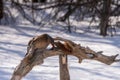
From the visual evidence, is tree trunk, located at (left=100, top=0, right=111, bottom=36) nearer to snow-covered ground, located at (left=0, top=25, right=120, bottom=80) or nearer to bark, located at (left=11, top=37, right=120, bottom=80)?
snow-covered ground, located at (left=0, top=25, right=120, bottom=80)

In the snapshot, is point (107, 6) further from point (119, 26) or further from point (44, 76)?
point (44, 76)

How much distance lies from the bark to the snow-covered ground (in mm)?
2050

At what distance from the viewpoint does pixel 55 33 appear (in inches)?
437

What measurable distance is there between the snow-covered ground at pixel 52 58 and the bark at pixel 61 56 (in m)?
2.05

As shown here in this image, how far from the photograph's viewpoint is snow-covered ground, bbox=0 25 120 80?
22.0ft

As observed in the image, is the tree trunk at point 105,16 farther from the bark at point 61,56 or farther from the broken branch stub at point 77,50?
the broken branch stub at point 77,50

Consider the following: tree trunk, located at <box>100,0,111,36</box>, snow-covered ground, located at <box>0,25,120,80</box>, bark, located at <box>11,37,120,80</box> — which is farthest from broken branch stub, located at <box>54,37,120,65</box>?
tree trunk, located at <box>100,0,111,36</box>

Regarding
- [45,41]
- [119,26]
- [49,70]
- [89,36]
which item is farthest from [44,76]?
[119,26]

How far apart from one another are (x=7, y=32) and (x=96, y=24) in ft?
9.69

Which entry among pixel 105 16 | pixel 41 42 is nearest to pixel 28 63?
pixel 41 42

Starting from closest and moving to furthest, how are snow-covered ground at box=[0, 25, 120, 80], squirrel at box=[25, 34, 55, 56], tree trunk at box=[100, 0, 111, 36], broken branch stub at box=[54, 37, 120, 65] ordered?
squirrel at box=[25, 34, 55, 56]
broken branch stub at box=[54, 37, 120, 65]
snow-covered ground at box=[0, 25, 120, 80]
tree trunk at box=[100, 0, 111, 36]

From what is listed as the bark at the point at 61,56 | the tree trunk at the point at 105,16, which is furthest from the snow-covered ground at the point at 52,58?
the bark at the point at 61,56

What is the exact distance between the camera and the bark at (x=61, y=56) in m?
3.73

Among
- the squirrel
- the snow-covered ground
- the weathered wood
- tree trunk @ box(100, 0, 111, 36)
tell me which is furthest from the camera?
tree trunk @ box(100, 0, 111, 36)
